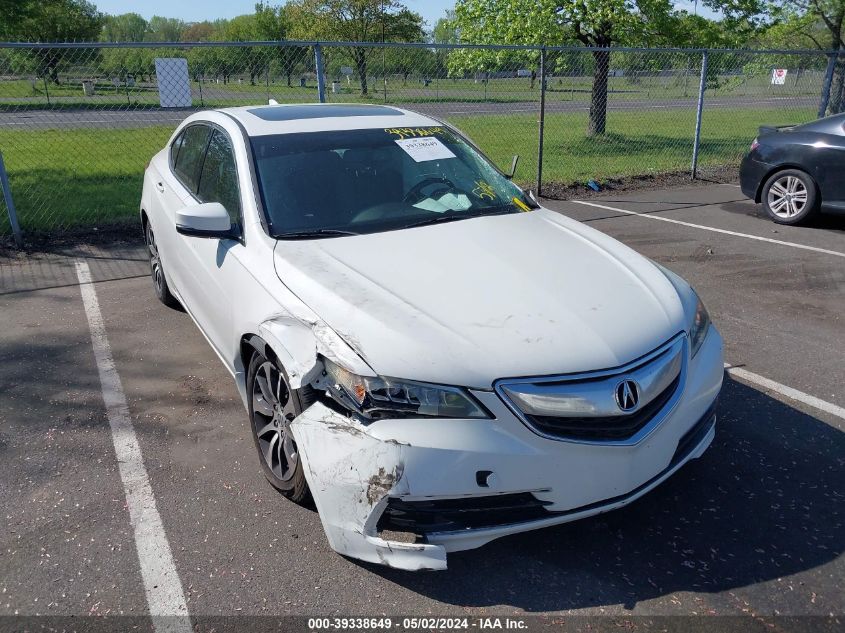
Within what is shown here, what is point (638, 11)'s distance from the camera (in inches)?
603

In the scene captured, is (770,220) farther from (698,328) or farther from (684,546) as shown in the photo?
(684,546)

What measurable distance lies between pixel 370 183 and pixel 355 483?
194cm

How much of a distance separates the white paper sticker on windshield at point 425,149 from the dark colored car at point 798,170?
5.94 meters

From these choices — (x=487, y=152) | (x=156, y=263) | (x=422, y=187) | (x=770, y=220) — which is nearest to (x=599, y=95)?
(x=487, y=152)

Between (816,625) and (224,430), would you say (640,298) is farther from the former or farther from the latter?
(224,430)

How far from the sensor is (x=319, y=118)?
4277mm

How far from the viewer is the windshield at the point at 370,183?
3629 millimetres

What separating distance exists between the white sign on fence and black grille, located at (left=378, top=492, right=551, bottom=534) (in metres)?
7.39

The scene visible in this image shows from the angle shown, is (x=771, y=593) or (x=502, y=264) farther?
(x=502, y=264)

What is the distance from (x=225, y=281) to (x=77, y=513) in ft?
4.16

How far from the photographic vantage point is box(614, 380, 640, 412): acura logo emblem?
2.53 meters

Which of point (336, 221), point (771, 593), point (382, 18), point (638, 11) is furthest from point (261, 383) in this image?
point (382, 18)

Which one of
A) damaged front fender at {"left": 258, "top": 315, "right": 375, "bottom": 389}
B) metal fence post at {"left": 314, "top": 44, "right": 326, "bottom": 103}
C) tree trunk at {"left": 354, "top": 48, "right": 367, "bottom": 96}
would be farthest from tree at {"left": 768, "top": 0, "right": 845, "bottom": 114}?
damaged front fender at {"left": 258, "top": 315, "right": 375, "bottom": 389}

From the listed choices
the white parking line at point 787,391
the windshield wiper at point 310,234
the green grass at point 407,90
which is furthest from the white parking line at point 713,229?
the windshield wiper at point 310,234
